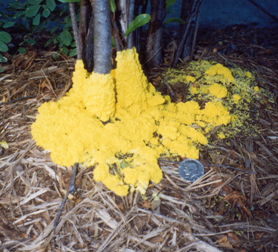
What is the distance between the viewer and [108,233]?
1310 millimetres

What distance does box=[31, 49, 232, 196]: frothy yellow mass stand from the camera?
1.55 metres

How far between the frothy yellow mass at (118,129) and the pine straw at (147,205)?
10cm

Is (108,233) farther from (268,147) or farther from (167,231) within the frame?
(268,147)

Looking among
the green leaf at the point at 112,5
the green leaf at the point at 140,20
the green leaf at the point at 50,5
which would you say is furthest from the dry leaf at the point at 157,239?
the green leaf at the point at 50,5

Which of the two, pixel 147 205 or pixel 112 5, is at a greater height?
pixel 112 5

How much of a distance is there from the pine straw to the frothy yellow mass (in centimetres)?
10

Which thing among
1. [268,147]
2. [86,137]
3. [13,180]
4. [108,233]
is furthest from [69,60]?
[268,147]

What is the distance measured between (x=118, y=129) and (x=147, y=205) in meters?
0.59

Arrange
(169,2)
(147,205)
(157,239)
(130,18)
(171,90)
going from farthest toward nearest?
(171,90), (169,2), (130,18), (147,205), (157,239)

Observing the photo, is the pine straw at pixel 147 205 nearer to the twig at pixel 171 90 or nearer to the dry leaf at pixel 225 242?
the dry leaf at pixel 225 242

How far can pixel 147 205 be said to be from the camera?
1442 mm

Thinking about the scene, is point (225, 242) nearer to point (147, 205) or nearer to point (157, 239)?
point (157, 239)

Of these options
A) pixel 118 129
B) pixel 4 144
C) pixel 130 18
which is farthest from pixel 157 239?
pixel 130 18

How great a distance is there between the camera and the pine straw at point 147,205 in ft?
4.22
